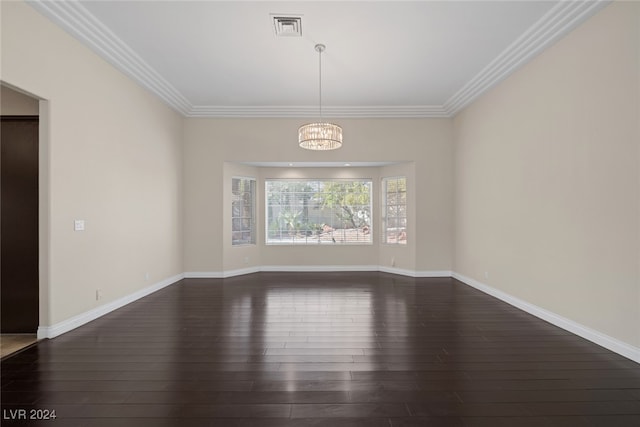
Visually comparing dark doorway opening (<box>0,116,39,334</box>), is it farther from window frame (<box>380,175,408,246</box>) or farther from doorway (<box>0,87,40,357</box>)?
A: window frame (<box>380,175,408,246</box>)

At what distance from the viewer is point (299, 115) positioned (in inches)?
247

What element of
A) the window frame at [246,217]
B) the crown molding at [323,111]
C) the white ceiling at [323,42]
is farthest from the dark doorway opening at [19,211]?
the window frame at [246,217]

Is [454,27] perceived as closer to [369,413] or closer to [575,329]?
[575,329]

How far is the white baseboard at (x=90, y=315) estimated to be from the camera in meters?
3.22

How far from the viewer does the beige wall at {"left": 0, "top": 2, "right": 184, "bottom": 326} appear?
3104mm

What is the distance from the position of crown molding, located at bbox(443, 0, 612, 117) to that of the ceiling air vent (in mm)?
2575

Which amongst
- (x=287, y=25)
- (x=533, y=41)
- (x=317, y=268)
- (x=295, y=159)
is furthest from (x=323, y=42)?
(x=317, y=268)

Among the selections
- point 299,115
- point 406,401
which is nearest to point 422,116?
point 299,115

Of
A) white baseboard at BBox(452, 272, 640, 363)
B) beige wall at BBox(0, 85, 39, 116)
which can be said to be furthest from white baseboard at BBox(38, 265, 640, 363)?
beige wall at BBox(0, 85, 39, 116)

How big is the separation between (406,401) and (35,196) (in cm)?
404

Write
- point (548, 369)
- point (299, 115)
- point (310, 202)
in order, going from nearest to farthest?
point (548, 369), point (299, 115), point (310, 202)

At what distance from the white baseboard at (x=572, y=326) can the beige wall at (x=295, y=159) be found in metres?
1.63

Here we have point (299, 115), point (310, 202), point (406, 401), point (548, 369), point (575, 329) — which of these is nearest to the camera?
point (406, 401)

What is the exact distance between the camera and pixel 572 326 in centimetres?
337
